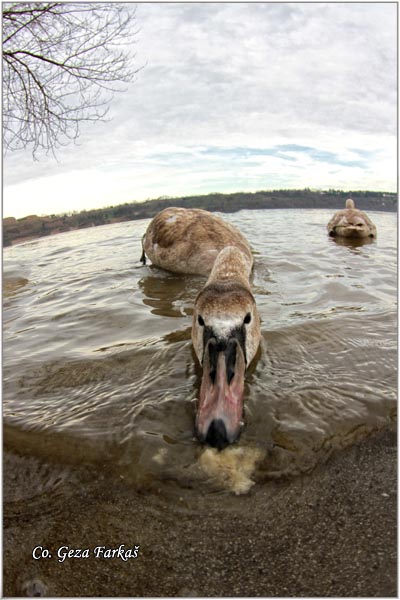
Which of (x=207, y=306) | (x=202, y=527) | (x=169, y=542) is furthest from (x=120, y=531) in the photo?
(x=207, y=306)

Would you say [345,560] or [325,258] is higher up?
[325,258]

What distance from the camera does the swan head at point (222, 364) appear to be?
119 inches

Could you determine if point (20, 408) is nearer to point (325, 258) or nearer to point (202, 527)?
point (202, 527)

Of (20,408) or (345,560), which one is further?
(20,408)

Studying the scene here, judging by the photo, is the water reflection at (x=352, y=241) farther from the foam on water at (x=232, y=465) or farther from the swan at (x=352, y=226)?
the foam on water at (x=232, y=465)

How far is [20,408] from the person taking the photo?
395 centimetres

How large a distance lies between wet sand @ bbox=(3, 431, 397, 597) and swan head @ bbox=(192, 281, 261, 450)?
0.49 metres

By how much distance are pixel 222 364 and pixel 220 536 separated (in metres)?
1.21

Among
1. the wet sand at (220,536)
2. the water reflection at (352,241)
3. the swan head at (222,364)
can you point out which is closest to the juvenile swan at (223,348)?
the swan head at (222,364)

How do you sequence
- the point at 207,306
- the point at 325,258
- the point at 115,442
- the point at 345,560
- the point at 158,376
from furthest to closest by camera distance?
the point at 325,258 < the point at 158,376 < the point at 207,306 < the point at 115,442 < the point at 345,560

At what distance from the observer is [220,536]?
2379mm

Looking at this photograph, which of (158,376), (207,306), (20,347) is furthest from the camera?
(20,347)

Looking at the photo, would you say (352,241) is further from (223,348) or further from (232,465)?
(232,465)

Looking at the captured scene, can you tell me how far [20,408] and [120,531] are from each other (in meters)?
2.02
